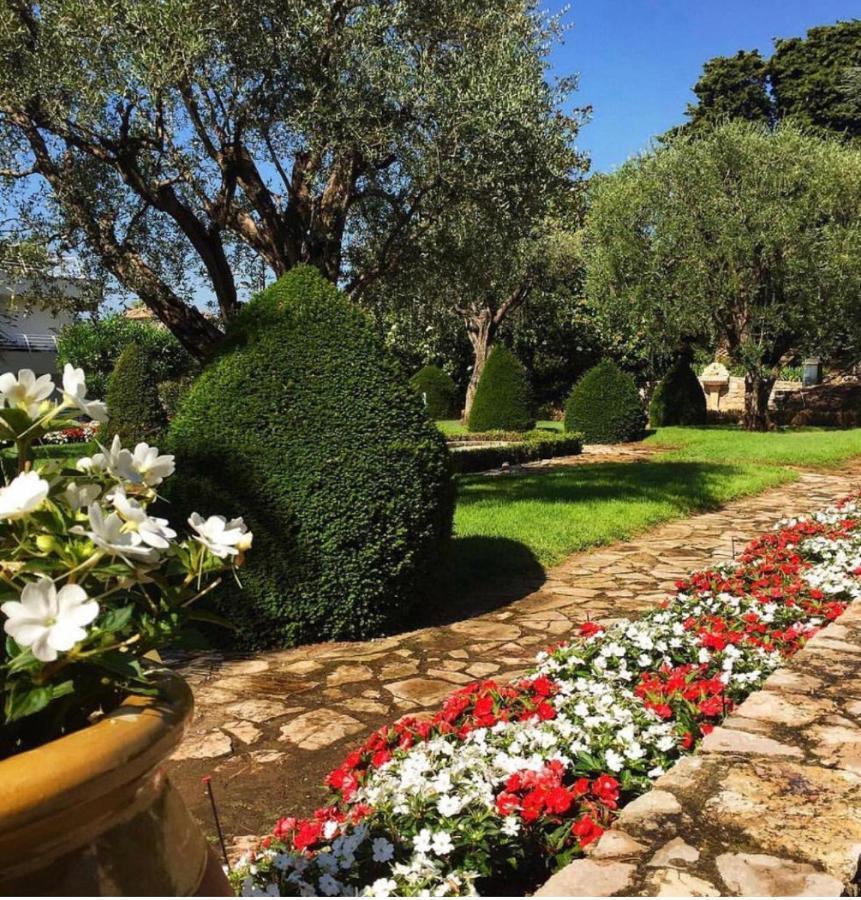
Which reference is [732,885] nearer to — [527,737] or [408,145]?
[527,737]

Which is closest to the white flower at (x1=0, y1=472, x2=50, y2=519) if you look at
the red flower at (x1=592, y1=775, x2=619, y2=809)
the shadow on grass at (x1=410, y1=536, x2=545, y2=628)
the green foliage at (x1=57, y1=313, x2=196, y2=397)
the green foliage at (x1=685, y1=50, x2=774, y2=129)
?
the red flower at (x1=592, y1=775, x2=619, y2=809)

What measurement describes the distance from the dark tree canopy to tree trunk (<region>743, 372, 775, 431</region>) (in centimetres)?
1655

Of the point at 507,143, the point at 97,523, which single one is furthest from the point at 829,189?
the point at 97,523

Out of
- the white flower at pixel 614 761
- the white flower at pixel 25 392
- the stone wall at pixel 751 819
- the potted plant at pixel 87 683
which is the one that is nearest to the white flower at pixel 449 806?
the stone wall at pixel 751 819

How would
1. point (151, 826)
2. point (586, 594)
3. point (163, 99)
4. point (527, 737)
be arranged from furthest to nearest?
1. point (163, 99)
2. point (586, 594)
3. point (527, 737)
4. point (151, 826)

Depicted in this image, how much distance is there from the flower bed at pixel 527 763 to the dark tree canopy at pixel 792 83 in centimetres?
3207

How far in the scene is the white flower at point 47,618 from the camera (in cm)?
97

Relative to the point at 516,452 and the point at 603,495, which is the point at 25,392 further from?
the point at 516,452

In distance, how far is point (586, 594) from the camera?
19.4ft

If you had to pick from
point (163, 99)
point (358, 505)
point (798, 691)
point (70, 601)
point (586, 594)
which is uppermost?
point (163, 99)

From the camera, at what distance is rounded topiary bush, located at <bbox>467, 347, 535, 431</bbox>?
19391 millimetres

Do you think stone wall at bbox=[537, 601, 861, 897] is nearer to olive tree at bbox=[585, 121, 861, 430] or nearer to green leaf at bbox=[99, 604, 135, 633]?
green leaf at bbox=[99, 604, 135, 633]

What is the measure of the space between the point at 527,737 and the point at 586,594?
129 inches

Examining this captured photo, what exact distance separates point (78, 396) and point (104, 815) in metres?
0.68
